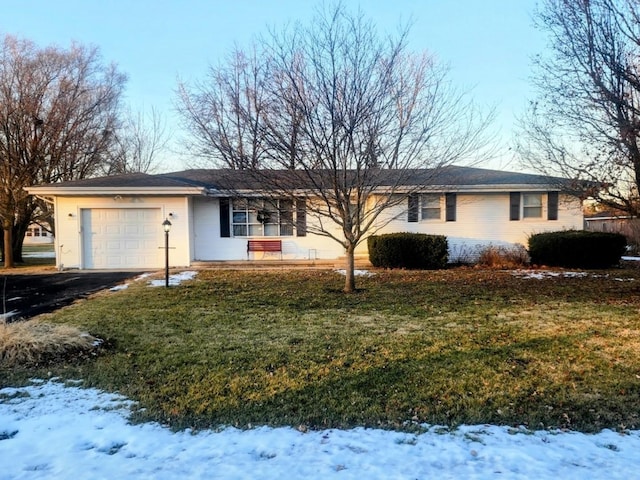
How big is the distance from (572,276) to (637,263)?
209 inches

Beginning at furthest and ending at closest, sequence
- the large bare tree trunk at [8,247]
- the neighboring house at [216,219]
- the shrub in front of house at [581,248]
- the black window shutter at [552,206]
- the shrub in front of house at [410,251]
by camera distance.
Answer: the large bare tree trunk at [8,247] → the black window shutter at [552,206] → the neighboring house at [216,219] → the shrub in front of house at [410,251] → the shrub in front of house at [581,248]

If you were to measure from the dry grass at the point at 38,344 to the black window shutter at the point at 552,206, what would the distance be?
1484 cm

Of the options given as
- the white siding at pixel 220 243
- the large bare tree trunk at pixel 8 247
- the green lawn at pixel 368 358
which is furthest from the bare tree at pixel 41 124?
the green lawn at pixel 368 358

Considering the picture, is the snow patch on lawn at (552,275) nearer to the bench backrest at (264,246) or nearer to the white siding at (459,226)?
the white siding at (459,226)

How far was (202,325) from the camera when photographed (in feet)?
21.1

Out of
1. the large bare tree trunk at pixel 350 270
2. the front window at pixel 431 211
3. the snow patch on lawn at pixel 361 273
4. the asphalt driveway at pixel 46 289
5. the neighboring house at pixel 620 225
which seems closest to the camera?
the asphalt driveway at pixel 46 289

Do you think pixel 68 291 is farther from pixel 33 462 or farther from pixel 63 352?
pixel 33 462

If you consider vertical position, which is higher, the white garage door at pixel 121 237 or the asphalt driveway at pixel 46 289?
the white garage door at pixel 121 237

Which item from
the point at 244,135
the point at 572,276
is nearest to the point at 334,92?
the point at 244,135

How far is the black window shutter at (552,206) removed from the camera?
1498cm

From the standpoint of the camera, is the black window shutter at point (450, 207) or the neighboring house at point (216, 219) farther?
the black window shutter at point (450, 207)

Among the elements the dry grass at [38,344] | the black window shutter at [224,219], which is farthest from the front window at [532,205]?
the dry grass at [38,344]

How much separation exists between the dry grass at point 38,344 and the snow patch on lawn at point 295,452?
146cm

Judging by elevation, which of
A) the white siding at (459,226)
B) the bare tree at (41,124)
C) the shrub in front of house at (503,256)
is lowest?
the shrub in front of house at (503,256)
